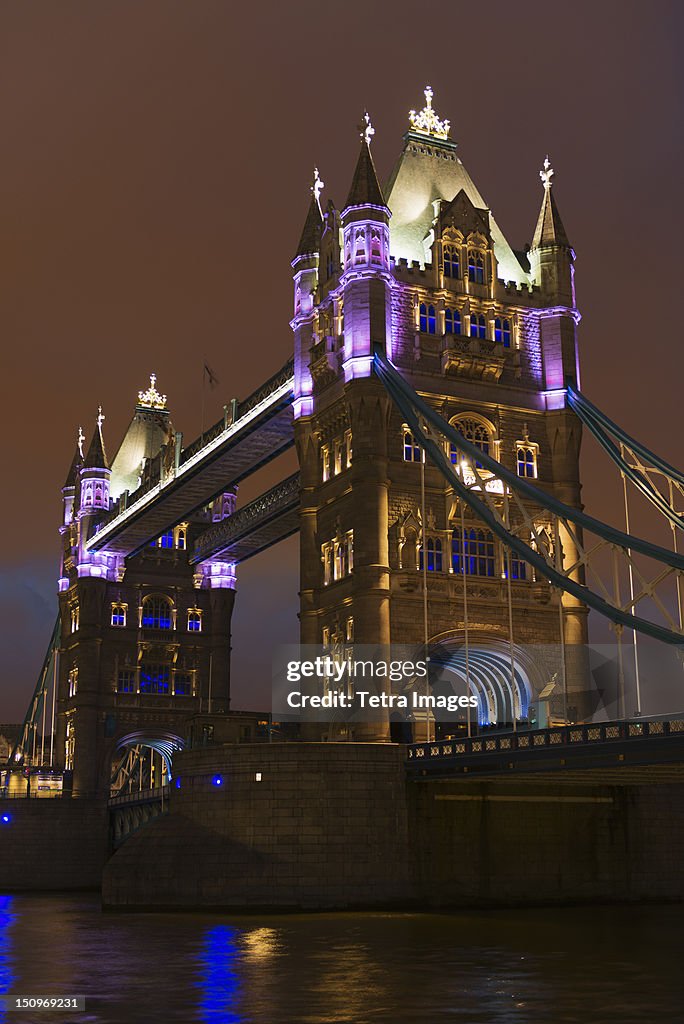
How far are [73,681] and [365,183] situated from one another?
168ft

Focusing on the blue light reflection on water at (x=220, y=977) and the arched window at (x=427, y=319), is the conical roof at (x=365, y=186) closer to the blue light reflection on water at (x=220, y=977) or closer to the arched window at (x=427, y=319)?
the arched window at (x=427, y=319)

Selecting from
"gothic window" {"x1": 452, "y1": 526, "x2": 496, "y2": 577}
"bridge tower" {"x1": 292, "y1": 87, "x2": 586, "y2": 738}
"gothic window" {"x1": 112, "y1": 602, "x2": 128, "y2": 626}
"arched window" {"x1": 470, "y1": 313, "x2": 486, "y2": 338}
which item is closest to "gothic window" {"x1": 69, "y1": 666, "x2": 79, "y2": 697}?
"gothic window" {"x1": 112, "y1": 602, "x2": 128, "y2": 626}

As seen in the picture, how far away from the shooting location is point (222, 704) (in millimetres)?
98000

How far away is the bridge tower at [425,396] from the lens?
5641 cm

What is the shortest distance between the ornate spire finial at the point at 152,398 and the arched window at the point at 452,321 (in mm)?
48891

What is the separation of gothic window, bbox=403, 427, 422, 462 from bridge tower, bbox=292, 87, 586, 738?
68 millimetres

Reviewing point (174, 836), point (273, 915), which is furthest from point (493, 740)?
point (174, 836)

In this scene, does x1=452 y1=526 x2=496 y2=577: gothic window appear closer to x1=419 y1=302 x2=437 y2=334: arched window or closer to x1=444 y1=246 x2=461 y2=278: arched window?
x1=419 y1=302 x2=437 y2=334: arched window

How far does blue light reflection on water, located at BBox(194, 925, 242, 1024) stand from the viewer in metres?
23.3

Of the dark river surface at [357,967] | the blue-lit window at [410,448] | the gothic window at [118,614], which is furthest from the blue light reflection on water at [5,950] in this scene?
the gothic window at [118,614]

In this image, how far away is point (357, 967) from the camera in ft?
99.4

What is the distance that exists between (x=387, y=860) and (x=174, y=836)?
8352mm

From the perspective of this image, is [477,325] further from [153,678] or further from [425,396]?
[153,678]

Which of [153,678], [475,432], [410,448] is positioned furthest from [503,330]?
[153,678]
